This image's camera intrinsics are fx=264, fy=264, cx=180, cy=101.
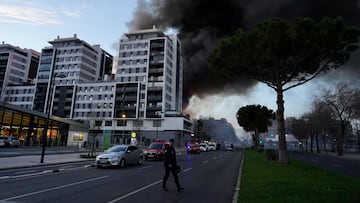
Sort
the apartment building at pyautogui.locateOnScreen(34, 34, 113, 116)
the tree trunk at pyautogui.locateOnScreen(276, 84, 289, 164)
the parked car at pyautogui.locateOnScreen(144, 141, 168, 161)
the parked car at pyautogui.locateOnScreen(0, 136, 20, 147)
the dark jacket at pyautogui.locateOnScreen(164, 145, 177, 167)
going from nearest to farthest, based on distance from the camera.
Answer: the dark jacket at pyautogui.locateOnScreen(164, 145, 177, 167), the tree trunk at pyautogui.locateOnScreen(276, 84, 289, 164), the parked car at pyautogui.locateOnScreen(144, 141, 168, 161), the parked car at pyautogui.locateOnScreen(0, 136, 20, 147), the apartment building at pyautogui.locateOnScreen(34, 34, 113, 116)

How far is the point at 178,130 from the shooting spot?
8169 centimetres

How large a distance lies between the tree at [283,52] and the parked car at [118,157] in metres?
9.41

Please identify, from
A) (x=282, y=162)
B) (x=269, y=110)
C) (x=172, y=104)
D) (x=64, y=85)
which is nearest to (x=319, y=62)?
(x=282, y=162)

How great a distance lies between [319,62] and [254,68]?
4.61 meters

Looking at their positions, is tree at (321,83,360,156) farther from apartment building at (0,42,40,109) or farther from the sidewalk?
apartment building at (0,42,40,109)

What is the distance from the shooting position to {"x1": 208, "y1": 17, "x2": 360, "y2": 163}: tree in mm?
17078

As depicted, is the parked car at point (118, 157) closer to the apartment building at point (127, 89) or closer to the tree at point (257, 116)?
the tree at point (257, 116)

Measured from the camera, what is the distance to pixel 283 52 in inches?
771

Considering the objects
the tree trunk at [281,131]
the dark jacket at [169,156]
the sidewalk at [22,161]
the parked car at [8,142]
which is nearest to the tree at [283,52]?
the tree trunk at [281,131]

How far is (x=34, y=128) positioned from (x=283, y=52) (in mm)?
46430

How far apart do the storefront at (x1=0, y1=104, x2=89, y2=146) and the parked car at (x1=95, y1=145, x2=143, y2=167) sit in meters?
23.4

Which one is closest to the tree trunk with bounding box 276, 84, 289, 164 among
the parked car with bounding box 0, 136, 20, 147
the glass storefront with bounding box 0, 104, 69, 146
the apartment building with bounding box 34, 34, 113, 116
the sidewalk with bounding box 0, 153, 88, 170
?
the sidewalk with bounding box 0, 153, 88, 170

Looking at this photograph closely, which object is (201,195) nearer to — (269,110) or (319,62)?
(319,62)

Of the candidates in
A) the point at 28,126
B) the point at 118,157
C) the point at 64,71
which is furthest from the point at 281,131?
the point at 64,71
